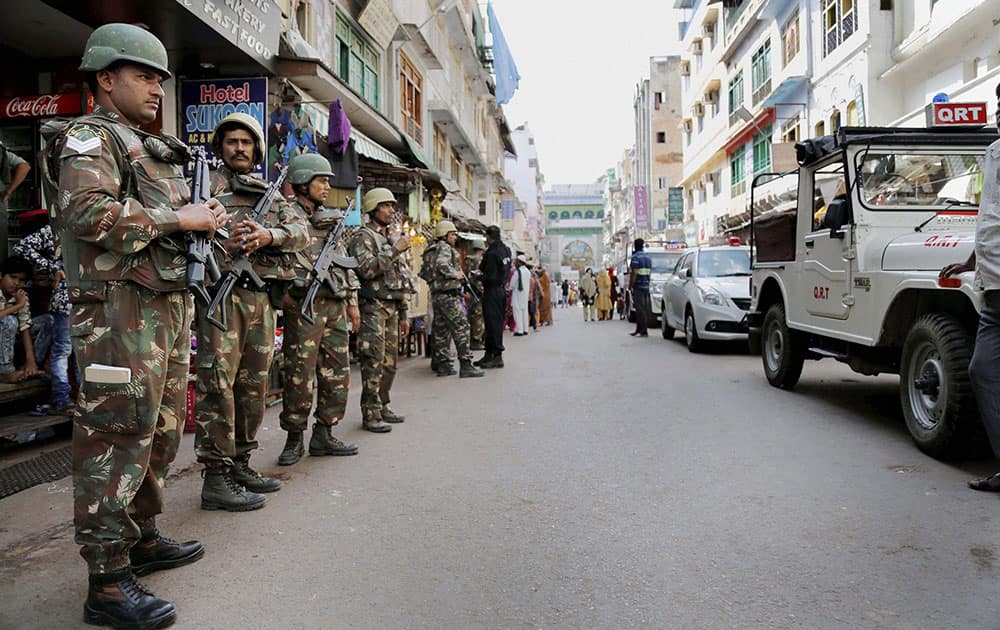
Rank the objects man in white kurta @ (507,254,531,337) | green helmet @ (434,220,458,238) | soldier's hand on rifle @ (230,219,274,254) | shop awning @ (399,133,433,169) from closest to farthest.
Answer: soldier's hand on rifle @ (230,219,274,254) < green helmet @ (434,220,458,238) < shop awning @ (399,133,433,169) < man in white kurta @ (507,254,531,337)

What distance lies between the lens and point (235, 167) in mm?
4059

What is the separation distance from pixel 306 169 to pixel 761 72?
27779mm

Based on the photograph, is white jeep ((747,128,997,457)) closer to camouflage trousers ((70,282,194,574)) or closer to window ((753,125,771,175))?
camouflage trousers ((70,282,194,574))

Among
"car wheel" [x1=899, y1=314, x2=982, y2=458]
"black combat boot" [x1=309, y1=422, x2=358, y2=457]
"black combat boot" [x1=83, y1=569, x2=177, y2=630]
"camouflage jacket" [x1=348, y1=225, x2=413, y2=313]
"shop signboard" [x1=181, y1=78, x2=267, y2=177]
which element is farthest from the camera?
"shop signboard" [x1=181, y1=78, x2=267, y2=177]

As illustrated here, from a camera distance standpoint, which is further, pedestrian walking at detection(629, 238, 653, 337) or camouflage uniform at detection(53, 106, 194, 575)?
pedestrian walking at detection(629, 238, 653, 337)

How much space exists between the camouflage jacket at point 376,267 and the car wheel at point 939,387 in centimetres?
391

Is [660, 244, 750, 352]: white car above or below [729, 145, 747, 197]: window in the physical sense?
below

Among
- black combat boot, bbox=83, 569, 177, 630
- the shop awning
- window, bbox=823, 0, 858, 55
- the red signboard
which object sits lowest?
black combat boot, bbox=83, 569, 177, 630

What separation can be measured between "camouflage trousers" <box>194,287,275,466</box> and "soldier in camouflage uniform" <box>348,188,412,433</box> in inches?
72.7

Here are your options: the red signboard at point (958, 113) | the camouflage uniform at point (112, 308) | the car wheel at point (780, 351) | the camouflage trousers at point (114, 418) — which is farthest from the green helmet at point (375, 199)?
the red signboard at point (958, 113)

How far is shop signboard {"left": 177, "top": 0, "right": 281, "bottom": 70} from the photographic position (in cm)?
765

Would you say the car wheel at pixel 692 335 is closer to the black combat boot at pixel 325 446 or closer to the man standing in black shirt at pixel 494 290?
the man standing in black shirt at pixel 494 290

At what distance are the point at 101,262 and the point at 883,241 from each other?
211 inches

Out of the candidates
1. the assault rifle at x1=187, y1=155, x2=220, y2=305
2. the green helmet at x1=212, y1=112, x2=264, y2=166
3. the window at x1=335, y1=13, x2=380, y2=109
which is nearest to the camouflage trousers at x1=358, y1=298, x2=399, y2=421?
the green helmet at x1=212, y1=112, x2=264, y2=166
